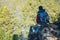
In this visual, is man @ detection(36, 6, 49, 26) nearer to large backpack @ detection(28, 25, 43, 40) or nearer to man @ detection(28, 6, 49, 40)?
man @ detection(28, 6, 49, 40)

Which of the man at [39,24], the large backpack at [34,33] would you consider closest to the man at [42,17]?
the man at [39,24]

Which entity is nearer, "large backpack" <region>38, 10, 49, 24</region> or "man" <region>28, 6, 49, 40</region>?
"man" <region>28, 6, 49, 40</region>

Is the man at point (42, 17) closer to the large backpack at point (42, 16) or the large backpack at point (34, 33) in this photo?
the large backpack at point (42, 16)

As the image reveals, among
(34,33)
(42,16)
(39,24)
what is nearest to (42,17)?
(42,16)

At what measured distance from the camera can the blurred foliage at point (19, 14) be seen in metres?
3.53

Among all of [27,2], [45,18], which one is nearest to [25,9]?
[27,2]

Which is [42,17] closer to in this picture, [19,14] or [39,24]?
[39,24]

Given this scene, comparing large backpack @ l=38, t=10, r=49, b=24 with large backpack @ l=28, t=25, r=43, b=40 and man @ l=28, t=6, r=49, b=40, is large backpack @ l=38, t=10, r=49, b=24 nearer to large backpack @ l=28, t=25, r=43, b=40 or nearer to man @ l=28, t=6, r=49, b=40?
man @ l=28, t=6, r=49, b=40

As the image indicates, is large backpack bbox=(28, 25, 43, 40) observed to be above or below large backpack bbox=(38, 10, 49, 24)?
below

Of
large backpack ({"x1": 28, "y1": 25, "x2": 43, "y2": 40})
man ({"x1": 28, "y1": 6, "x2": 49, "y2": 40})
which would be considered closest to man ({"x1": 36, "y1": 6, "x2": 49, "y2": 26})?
man ({"x1": 28, "y1": 6, "x2": 49, "y2": 40})

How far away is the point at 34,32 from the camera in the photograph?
3.46 meters

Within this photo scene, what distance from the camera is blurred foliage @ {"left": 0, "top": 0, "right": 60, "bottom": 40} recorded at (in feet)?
11.6

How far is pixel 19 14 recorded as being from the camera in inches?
141

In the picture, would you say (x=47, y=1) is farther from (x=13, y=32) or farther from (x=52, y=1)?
(x=13, y=32)
